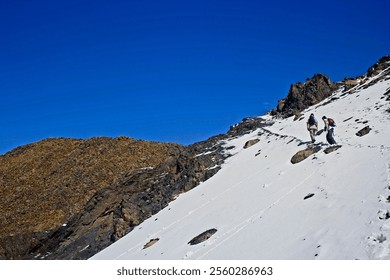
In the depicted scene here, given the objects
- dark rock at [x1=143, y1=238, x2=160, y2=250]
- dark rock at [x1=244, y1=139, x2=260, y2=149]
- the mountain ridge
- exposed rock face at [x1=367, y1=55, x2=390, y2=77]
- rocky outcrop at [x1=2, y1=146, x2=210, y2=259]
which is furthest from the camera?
exposed rock face at [x1=367, y1=55, x2=390, y2=77]

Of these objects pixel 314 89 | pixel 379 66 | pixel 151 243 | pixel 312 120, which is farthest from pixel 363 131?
pixel 379 66

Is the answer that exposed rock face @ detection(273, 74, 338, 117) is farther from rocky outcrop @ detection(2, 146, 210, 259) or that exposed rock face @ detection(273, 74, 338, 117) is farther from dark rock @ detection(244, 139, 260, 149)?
rocky outcrop @ detection(2, 146, 210, 259)

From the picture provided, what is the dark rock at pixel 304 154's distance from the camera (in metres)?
24.6

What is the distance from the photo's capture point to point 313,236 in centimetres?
1280

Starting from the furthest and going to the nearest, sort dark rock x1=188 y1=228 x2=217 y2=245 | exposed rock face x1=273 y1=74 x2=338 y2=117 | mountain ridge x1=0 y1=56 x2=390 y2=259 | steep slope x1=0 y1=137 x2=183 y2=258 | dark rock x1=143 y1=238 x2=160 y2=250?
exposed rock face x1=273 y1=74 x2=338 y2=117
steep slope x1=0 y1=137 x2=183 y2=258
mountain ridge x1=0 y1=56 x2=390 y2=259
dark rock x1=143 y1=238 x2=160 y2=250
dark rock x1=188 y1=228 x2=217 y2=245

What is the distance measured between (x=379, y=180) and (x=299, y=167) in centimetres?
821

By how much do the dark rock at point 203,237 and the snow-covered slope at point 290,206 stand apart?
0.28m

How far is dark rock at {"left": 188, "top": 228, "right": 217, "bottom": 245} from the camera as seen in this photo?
61.4 feet

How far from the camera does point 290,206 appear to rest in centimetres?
1723

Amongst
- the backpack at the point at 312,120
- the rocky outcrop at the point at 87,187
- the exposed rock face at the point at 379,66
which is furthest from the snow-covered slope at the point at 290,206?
the exposed rock face at the point at 379,66

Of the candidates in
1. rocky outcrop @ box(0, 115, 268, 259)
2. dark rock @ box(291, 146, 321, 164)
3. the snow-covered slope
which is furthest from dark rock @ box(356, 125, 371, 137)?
rocky outcrop @ box(0, 115, 268, 259)

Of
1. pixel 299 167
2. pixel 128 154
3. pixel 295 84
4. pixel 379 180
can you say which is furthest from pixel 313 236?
pixel 295 84

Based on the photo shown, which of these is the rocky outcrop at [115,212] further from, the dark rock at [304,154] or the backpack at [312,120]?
the backpack at [312,120]

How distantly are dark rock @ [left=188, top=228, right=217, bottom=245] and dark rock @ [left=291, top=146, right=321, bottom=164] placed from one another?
8.46 metres
